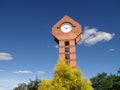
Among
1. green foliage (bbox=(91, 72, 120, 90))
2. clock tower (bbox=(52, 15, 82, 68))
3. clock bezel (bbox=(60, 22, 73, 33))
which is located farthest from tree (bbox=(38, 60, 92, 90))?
green foliage (bbox=(91, 72, 120, 90))

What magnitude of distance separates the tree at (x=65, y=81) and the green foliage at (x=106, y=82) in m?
31.5

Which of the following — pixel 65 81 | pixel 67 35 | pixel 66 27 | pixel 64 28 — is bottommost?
pixel 65 81

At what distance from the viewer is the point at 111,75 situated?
226 feet

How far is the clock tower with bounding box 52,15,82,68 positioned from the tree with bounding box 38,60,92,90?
22.3ft

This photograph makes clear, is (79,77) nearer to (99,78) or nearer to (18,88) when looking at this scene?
(99,78)

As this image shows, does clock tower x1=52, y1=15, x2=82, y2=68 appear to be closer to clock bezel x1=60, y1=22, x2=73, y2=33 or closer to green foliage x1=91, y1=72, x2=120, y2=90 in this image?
clock bezel x1=60, y1=22, x2=73, y2=33

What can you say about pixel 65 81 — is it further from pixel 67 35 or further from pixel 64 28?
pixel 64 28

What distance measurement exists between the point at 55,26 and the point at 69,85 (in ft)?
39.5

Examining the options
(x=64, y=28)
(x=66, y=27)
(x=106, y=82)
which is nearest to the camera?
(x=64, y=28)

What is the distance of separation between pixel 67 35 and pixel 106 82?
29.1 m

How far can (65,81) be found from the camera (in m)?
34.9

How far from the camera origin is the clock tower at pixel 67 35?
1677 inches

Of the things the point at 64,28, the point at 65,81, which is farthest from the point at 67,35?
the point at 65,81

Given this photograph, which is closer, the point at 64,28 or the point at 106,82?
the point at 64,28
